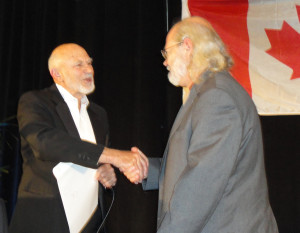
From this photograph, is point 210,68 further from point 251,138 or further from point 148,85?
point 148,85

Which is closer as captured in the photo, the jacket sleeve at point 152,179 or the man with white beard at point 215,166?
the man with white beard at point 215,166

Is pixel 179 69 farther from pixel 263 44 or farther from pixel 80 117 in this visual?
pixel 263 44

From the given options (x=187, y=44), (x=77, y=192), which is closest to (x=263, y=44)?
(x=187, y=44)

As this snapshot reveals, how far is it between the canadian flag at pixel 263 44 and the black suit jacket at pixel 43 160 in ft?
6.11

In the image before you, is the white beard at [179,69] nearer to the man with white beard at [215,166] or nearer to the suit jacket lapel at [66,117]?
the man with white beard at [215,166]

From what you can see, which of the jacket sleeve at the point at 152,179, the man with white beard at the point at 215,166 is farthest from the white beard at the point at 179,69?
the jacket sleeve at the point at 152,179

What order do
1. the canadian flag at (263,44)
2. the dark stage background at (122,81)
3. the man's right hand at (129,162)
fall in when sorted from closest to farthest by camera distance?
1. the man's right hand at (129,162)
2. the canadian flag at (263,44)
3. the dark stage background at (122,81)

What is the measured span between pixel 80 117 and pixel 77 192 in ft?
1.74

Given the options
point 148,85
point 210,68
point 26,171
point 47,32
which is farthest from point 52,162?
point 47,32

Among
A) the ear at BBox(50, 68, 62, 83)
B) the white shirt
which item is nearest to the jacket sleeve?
the white shirt

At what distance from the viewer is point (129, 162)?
2.50 m

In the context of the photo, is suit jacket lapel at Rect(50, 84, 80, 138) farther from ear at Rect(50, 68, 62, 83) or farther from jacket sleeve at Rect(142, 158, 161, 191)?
jacket sleeve at Rect(142, 158, 161, 191)

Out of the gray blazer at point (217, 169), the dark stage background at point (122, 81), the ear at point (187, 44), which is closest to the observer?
the gray blazer at point (217, 169)

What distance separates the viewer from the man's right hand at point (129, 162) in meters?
2.40
